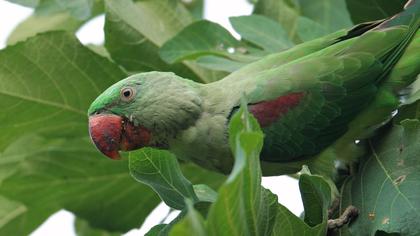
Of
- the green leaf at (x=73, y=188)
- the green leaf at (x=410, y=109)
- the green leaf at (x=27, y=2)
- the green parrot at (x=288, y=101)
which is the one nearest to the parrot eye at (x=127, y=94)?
the green parrot at (x=288, y=101)

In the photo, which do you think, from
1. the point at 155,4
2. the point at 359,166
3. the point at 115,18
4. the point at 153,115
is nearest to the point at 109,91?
the point at 153,115

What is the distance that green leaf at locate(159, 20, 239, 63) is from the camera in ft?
13.0

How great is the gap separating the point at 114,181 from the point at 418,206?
2.00 m

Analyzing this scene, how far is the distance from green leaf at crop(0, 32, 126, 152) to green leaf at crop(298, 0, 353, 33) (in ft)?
3.68

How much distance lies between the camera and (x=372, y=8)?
3.86 metres

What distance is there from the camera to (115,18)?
13.0ft

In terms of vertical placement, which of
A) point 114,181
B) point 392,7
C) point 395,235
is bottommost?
point 114,181

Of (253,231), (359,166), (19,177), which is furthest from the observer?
(19,177)

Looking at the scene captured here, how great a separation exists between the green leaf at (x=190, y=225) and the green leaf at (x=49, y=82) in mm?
1931

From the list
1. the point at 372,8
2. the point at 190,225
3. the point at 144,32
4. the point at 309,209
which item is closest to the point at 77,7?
the point at 144,32

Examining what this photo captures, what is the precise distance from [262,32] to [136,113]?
828 mm

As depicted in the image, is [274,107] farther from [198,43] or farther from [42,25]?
[42,25]

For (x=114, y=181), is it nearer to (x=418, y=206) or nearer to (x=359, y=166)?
(x=359, y=166)

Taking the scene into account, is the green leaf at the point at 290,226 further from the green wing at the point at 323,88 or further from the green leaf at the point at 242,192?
the green wing at the point at 323,88
